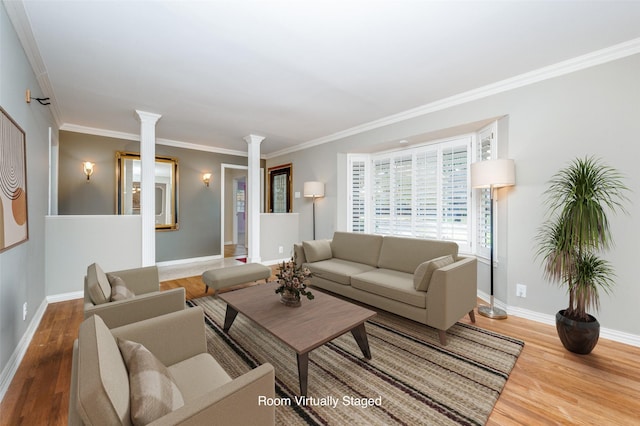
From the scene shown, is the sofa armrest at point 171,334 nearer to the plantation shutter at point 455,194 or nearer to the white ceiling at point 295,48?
the white ceiling at point 295,48

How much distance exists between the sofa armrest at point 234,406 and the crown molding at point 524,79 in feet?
12.0

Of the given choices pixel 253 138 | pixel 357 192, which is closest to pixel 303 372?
pixel 357 192

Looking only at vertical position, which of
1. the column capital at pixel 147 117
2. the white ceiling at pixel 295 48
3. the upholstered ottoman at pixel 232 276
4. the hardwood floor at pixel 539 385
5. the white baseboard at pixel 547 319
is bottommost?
the hardwood floor at pixel 539 385

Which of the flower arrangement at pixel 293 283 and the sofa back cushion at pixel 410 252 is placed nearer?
the flower arrangement at pixel 293 283

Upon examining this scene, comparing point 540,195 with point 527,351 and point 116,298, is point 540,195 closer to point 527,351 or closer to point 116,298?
point 527,351

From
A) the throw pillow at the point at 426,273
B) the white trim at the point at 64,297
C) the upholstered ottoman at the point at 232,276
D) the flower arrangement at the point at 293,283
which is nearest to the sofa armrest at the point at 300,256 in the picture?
the upholstered ottoman at the point at 232,276

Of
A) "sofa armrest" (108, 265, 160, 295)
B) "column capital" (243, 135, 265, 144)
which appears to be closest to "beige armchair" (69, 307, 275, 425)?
"sofa armrest" (108, 265, 160, 295)

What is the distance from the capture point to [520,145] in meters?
Answer: 3.03

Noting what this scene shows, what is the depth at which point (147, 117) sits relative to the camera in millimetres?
4004

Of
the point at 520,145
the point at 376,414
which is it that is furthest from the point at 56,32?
the point at 520,145

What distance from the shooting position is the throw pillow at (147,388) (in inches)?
34.3

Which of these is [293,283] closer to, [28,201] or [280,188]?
[28,201]

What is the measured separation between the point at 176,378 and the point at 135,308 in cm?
78

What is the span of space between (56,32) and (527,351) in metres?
4.69
